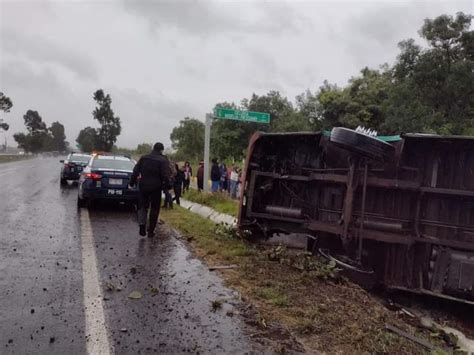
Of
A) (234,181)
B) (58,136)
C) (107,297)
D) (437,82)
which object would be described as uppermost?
(437,82)

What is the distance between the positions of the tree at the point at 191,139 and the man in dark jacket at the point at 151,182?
3809cm

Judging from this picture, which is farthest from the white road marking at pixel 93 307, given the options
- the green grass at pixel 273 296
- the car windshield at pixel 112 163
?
the car windshield at pixel 112 163

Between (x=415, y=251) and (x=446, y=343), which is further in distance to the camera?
(x=415, y=251)

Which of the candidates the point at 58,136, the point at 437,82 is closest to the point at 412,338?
the point at 437,82

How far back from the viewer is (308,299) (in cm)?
486

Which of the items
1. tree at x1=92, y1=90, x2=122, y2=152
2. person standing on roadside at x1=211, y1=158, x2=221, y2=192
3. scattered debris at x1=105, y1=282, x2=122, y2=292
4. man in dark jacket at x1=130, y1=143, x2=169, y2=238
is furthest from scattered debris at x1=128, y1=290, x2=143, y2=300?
tree at x1=92, y1=90, x2=122, y2=152

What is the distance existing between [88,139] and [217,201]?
114 metres

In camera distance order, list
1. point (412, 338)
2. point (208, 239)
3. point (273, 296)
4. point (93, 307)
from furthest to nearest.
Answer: point (208, 239), point (273, 296), point (93, 307), point (412, 338)

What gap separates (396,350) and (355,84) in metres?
31.8

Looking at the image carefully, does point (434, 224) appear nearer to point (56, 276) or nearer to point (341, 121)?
point (56, 276)

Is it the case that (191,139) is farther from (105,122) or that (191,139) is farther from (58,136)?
(58,136)

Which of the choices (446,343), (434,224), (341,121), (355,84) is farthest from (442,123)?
(446,343)

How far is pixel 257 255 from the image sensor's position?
6859mm

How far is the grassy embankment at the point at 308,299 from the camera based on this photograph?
3.87 meters
